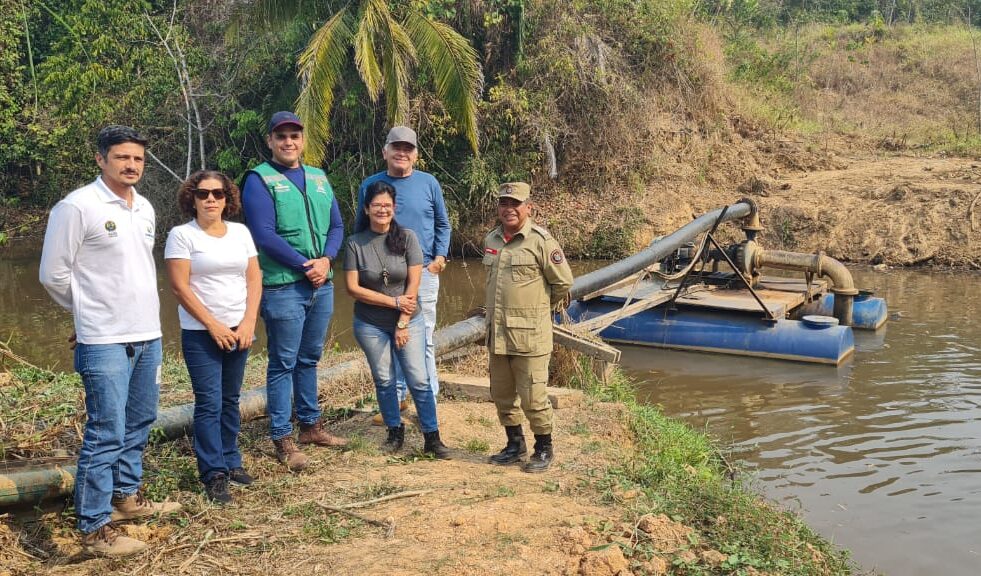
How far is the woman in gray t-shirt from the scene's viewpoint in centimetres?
485

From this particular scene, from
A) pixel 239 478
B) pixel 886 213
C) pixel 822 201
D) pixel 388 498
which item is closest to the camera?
pixel 388 498

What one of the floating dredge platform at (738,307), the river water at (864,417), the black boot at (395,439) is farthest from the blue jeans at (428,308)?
the floating dredge platform at (738,307)

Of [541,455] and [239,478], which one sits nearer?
[239,478]

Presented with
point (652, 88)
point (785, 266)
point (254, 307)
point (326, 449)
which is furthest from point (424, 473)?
point (652, 88)

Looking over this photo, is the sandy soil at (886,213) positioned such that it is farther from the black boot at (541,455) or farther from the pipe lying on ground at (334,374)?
the black boot at (541,455)

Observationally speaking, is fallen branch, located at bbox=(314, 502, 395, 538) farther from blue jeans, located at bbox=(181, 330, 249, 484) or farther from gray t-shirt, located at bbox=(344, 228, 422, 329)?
gray t-shirt, located at bbox=(344, 228, 422, 329)

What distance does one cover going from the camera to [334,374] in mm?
6387

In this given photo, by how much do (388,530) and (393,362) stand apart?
54.6 inches

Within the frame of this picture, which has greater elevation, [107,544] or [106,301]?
[106,301]

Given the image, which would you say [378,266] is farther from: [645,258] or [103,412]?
[645,258]

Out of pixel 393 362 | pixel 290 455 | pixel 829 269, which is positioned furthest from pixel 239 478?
pixel 829 269

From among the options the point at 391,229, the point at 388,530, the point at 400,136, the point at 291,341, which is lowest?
the point at 388,530

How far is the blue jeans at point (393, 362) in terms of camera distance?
4926mm

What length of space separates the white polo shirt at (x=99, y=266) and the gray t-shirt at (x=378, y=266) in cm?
143
